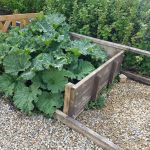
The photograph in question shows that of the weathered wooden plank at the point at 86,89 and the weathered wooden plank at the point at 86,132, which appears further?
the weathered wooden plank at the point at 86,89

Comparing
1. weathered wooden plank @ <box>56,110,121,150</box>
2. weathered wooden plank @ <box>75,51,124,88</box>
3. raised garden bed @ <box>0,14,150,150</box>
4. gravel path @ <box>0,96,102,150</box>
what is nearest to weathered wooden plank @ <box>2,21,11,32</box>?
raised garden bed @ <box>0,14,150,150</box>

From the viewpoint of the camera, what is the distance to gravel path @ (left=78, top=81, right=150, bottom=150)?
310 centimetres

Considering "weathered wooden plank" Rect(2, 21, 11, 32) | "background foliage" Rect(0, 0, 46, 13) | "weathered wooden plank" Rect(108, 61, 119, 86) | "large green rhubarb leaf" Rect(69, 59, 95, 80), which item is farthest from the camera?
"background foliage" Rect(0, 0, 46, 13)

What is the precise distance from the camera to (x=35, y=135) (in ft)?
9.82

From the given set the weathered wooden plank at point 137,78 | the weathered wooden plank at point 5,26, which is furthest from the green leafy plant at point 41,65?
the weathered wooden plank at point 137,78

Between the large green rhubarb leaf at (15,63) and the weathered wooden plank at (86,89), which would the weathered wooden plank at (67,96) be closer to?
the weathered wooden plank at (86,89)

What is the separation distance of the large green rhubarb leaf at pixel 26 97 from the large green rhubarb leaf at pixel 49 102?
0.08 m

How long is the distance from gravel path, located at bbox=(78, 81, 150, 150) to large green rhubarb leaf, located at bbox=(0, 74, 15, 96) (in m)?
0.95

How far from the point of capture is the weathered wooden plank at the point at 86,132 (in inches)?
112

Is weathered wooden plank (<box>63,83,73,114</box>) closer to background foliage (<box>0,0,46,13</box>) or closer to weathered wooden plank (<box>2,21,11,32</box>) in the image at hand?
weathered wooden plank (<box>2,21,11,32</box>)

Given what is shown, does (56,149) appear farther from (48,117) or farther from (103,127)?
(103,127)

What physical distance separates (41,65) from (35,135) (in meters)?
0.83

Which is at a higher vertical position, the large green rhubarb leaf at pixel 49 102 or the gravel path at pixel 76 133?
the large green rhubarb leaf at pixel 49 102

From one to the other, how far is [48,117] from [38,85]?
412 millimetres
